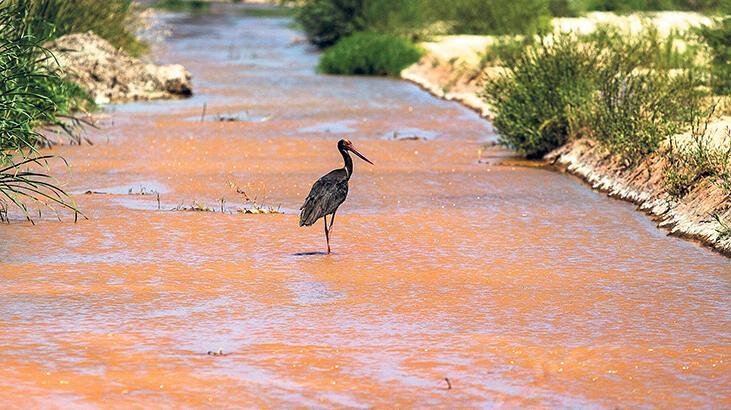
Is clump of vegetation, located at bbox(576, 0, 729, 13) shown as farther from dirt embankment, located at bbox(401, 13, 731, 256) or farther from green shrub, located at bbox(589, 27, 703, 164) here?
green shrub, located at bbox(589, 27, 703, 164)

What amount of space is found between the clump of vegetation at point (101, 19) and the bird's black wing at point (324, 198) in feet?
36.2

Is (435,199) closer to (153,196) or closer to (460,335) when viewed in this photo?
(153,196)

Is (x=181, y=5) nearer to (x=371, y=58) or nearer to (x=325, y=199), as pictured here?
(x=371, y=58)

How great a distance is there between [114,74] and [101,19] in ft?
7.95

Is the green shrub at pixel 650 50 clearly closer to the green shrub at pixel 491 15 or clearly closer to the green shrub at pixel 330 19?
the green shrub at pixel 491 15

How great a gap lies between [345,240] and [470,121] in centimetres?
998

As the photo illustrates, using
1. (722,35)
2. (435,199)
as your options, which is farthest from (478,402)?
(722,35)

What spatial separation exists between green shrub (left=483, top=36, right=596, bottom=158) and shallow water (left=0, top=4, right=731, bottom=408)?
2.27 ft

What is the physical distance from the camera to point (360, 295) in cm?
936

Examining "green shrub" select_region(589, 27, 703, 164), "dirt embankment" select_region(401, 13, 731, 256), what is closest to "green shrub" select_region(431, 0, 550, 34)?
"dirt embankment" select_region(401, 13, 731, 256)

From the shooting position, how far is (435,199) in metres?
13.5

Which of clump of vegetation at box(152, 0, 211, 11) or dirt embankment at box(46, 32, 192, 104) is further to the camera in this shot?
Result: clump of vegetation at box(152, 0, 211, 11)

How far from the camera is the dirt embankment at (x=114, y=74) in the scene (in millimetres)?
23281

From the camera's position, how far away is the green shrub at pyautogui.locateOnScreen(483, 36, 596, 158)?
16.3 metres
